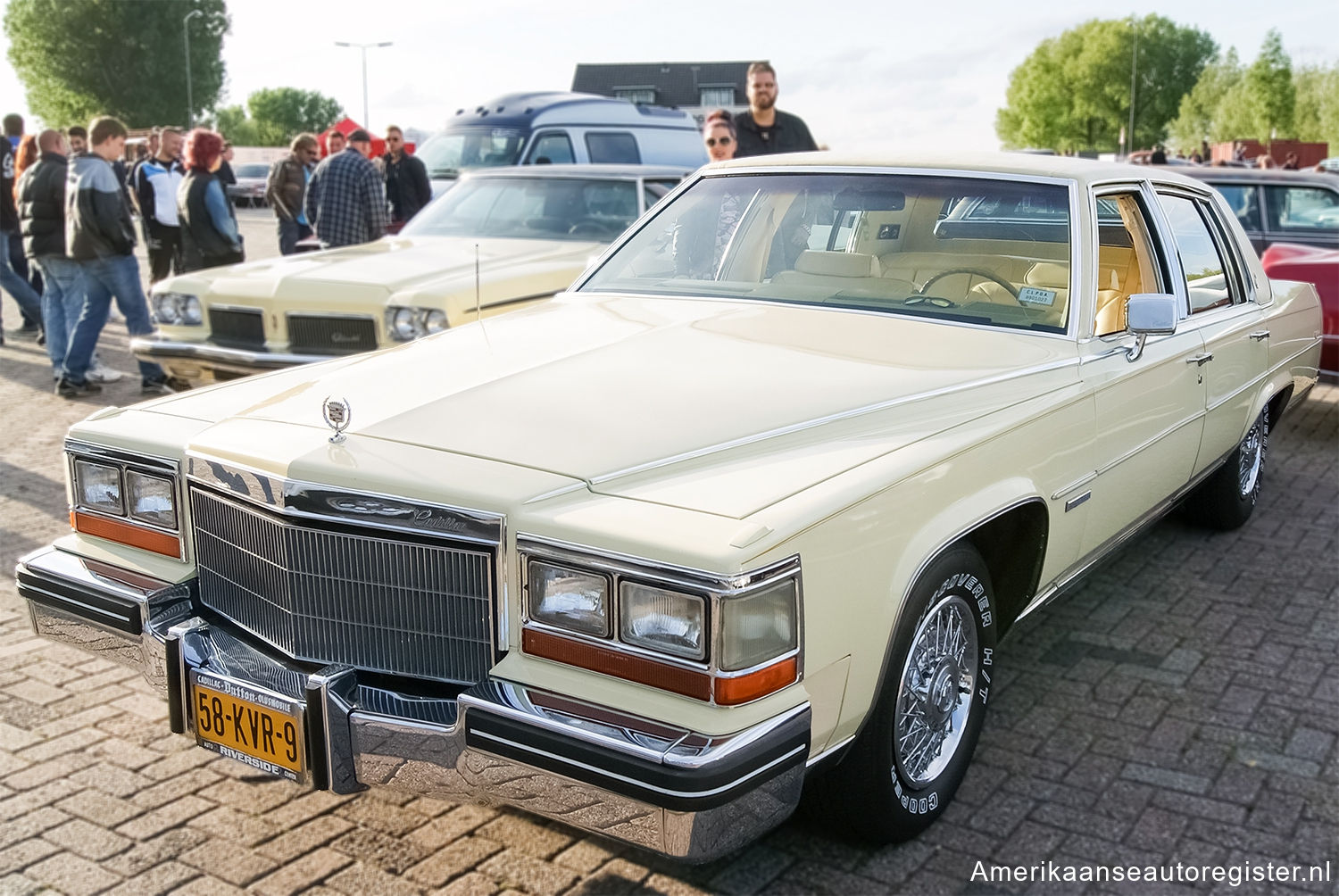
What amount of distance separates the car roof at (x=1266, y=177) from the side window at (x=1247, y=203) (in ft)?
0.21

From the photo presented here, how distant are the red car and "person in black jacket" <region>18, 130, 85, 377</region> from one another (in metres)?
8.71

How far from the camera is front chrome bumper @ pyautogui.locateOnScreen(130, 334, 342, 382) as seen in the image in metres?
7.05

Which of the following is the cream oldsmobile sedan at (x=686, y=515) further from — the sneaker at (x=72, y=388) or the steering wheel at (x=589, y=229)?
the sneaker at (x=72, y=388)

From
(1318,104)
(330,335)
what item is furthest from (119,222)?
(1318,104)

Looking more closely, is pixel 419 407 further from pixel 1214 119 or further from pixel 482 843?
pixel 1214 119

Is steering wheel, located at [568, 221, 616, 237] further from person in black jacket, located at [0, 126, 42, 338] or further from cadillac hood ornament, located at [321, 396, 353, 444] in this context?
person in black jacket, located at [0, 126, 42, 338]

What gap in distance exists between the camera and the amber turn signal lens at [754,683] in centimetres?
235

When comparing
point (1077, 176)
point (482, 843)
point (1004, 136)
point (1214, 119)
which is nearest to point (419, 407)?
point (482, 843)

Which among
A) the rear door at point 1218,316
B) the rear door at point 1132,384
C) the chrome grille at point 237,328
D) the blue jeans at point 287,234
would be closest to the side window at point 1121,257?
the rear door at point 1132,384

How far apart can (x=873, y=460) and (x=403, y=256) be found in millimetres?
5477

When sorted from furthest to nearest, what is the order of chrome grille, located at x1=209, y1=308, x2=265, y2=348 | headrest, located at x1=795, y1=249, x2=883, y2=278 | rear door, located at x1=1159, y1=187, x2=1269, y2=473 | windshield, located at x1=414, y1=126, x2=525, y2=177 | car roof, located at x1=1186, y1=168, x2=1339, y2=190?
windshield, located at x1=414, y1=126, x2=525, y2=177, car roof, located at x1=1186, y1=168, x2=1339, y2=190, chrome grille, located at x1=209, y1=308, x2=265, y2=348, rear door, located at x1=1159, y1=187, x2=1269, y2=473, headrest, located at x1=795, y1=249, x2=883, y2=278

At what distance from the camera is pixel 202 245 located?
940cm

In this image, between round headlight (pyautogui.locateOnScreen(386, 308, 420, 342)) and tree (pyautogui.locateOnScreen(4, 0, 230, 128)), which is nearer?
round headlight (pyautogui.locateOnScreen(386, 308, 420, 342))

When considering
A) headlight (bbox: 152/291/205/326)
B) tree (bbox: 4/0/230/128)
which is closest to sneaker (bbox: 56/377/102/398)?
headlight (bbox: 152/291/205/326)
